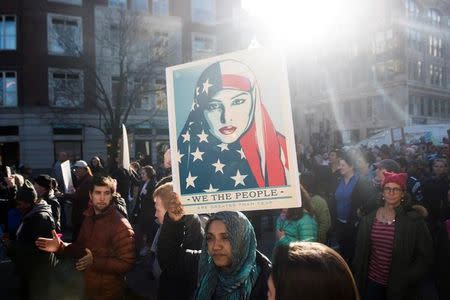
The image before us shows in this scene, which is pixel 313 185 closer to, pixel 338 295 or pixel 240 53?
pixel 240 53

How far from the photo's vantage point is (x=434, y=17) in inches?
2138

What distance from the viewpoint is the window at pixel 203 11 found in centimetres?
3516

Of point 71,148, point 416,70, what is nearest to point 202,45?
point 71,148

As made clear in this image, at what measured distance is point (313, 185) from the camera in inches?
243

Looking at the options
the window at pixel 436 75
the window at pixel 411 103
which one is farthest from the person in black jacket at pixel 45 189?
the window at pixel 436 75

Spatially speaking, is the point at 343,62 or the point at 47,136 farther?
the point at 343,62

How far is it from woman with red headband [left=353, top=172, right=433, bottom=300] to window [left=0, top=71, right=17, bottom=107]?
2867 cm

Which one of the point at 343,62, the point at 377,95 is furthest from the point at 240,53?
the point at 343,62

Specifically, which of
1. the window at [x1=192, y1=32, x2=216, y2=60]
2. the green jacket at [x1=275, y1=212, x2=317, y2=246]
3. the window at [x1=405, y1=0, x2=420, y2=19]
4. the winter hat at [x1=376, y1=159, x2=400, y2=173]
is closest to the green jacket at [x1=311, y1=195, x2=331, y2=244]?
the green jacket at [x1=275, y1=212, x2=317, y2=246]

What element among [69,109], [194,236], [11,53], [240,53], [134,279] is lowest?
[134,279]

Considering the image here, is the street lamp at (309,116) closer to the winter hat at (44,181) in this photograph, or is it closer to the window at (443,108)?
the window at (443,108)

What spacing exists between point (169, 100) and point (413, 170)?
667 centimetres

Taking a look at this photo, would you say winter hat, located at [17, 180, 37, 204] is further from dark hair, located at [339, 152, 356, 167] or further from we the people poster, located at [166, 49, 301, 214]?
dark hair, located at [339, 152, 356, 167]

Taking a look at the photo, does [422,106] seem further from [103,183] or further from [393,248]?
[103,183]
